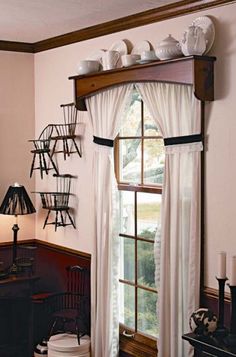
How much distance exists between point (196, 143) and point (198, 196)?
335 mm

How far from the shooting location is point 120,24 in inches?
183

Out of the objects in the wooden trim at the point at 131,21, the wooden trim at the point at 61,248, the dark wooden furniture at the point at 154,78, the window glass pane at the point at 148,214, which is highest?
the wooden trim at the point at 131,21

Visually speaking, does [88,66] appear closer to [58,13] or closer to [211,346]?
[58,13]

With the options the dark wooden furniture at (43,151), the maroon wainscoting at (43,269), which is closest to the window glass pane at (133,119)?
the dark wooden furniture at (43,151)

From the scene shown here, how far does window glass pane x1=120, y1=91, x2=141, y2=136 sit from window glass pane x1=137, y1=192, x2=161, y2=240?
470mm

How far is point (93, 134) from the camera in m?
4.96

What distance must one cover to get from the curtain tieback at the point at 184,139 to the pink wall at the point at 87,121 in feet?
0.22

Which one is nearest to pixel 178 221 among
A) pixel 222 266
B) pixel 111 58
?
pixel 222 266

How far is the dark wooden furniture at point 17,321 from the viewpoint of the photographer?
213 inches

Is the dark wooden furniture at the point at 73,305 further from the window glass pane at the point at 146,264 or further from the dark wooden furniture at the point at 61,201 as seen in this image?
the window glass pane at the point at 146,264

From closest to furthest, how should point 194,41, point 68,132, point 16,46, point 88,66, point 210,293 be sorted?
point 194,41 → point 210,293 → point 88,66 → point 68,132 → point 16,46

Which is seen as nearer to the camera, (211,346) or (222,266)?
(211,346)

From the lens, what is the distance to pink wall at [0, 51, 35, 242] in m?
5.73

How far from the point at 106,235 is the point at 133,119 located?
35.4 inches
